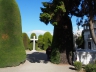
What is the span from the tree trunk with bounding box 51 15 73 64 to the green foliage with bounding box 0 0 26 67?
10.7 ft

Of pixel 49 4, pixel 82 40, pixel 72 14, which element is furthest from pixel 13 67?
pixel 82 40

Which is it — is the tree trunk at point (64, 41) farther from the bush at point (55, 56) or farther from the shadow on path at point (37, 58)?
the shadow on path at point (37, 58)

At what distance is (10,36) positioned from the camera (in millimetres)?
13070

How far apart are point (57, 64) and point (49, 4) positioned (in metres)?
5.34

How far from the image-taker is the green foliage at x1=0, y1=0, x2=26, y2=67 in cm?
1271

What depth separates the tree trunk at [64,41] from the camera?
14.5 metres

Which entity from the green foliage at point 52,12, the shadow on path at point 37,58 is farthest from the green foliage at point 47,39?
the green foliage at point 52,12

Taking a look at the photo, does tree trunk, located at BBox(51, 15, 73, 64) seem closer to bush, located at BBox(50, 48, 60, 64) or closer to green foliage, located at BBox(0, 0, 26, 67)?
bush, located at BBox(50, 48, 60, 64)

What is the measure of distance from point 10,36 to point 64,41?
478 cm

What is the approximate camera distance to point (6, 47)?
1280 centimetres

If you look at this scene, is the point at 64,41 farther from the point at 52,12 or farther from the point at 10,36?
the point at 10,36

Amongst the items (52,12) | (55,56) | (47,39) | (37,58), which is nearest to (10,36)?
(52,12)

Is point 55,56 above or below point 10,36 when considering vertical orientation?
below

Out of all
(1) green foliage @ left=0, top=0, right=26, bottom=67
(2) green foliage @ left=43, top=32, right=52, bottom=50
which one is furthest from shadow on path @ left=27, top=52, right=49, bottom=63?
(2) green foliage @ left=43, top=32, right=52, bottom=50
